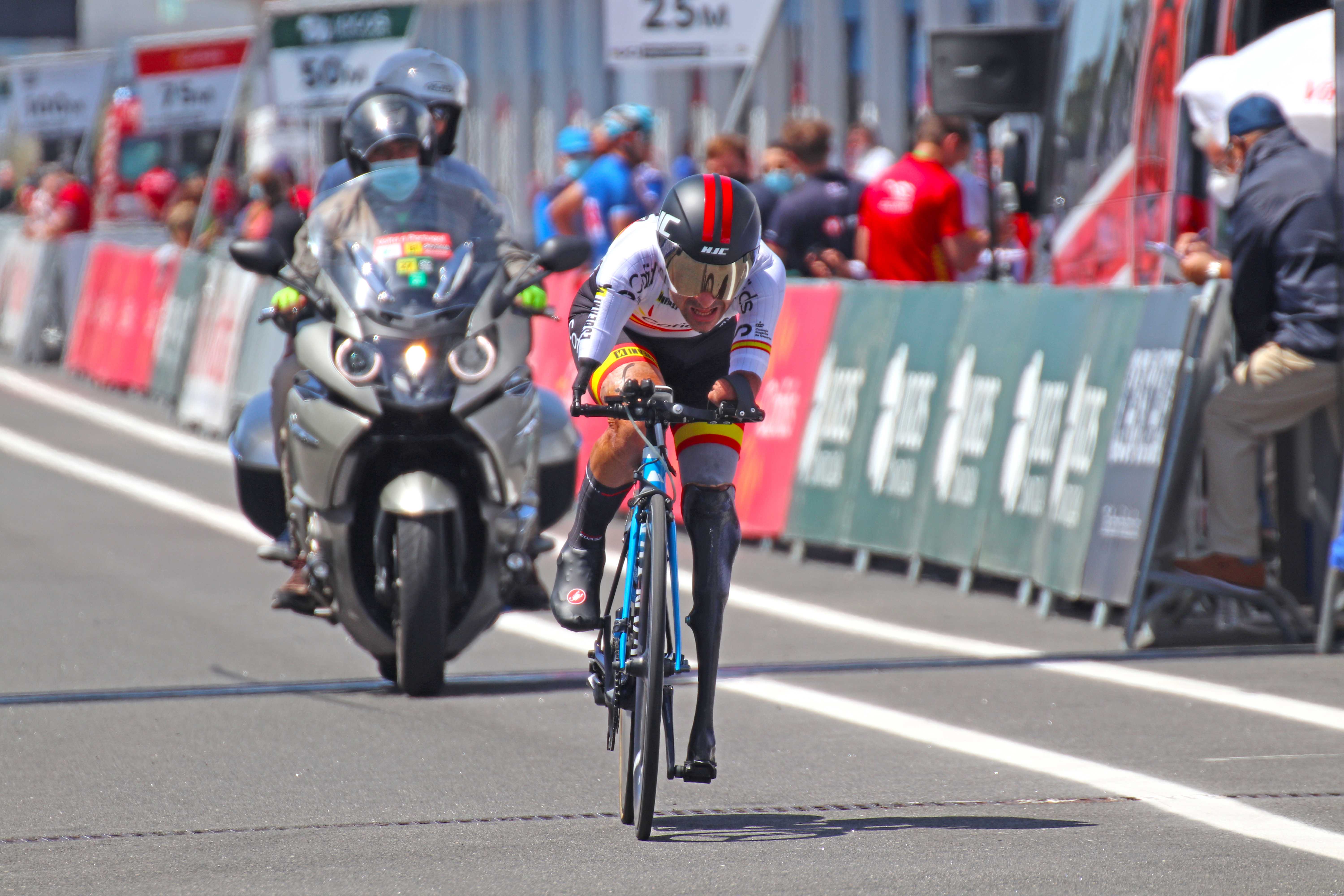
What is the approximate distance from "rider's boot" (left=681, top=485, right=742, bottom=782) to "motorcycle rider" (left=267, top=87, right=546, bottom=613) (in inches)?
77.9

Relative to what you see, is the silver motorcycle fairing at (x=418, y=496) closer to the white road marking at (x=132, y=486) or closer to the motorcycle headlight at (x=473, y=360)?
the motorcycle headlight at (x=473, y=360)

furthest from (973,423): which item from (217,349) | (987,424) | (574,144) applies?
(217,349)

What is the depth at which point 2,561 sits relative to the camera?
1156 cm

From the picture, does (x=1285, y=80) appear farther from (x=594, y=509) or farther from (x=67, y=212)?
(x=67, y=212)

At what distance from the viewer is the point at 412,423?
7.70m

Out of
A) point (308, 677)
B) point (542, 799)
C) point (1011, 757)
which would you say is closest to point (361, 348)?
point (308, 677)

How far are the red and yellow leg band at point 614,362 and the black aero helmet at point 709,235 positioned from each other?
25cm

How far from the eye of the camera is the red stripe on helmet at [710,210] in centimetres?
571

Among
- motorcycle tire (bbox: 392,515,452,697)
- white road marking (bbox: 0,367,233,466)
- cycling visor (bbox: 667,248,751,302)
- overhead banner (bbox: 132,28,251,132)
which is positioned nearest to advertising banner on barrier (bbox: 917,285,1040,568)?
motorcycle tire (bbox: 392,515,452,697)

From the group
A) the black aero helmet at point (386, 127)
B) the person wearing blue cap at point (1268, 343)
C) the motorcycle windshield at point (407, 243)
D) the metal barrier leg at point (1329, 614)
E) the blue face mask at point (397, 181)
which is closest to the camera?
the motorcycle windshield at point (407, 243)

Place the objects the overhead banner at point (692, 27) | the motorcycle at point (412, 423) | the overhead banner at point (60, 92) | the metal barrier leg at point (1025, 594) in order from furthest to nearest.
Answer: the overhead banner at point (60, 92) → the overhead banner at point (692, 27) → the metal barrier leg at point (1025, 594) → the motorcycle at point (412, 423)

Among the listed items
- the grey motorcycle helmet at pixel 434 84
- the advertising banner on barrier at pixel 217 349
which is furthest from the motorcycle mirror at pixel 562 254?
the advertising banner on barrier at pixel 217 349

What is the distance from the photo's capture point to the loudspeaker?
13211mm

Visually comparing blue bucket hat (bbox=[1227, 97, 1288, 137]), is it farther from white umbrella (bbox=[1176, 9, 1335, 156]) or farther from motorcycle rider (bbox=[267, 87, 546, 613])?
motorcycle rider (bbox=[267, 87, 546, 613])
